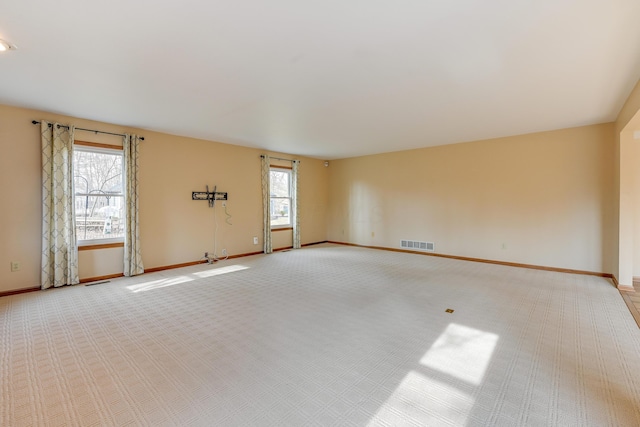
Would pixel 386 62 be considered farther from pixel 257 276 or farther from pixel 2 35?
pixel 257 276

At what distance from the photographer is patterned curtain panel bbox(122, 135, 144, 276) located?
461cm

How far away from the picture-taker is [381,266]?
5.34 meters

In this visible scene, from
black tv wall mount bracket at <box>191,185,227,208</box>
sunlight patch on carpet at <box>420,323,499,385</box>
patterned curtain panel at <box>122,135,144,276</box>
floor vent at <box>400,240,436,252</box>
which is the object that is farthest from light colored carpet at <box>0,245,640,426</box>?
floor vent at <box>400,240,436,252</box>

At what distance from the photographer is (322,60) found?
2523 millimetres

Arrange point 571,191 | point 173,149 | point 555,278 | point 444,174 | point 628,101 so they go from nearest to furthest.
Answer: point 628,101 → point 555,278 → point 571,191 → point 173,149 → point 444,174

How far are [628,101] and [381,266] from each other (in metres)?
3.96

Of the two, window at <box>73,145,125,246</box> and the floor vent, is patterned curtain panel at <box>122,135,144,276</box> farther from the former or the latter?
the floor vent

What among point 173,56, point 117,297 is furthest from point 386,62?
point 117,297

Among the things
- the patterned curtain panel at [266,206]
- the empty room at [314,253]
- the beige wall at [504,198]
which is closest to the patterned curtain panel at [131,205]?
the empty room at [314,253]

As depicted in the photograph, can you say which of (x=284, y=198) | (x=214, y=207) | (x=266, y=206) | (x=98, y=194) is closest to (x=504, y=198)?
(x=284, y=198)

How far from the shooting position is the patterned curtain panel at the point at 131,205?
15.1 ft

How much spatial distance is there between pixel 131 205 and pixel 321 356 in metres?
4.09

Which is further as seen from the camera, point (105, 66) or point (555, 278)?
point (555, 278)

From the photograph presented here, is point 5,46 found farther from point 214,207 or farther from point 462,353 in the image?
point 462,353
